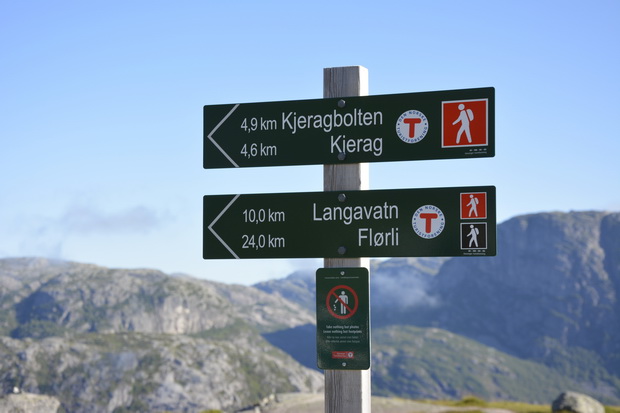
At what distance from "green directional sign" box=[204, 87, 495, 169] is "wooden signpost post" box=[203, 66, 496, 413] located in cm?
1

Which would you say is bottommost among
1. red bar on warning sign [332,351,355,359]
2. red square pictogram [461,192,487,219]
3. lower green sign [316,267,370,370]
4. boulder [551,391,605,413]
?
boulder [551,391,605,413]

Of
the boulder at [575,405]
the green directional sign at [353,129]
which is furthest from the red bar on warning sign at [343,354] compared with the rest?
the boulder at [575,405]

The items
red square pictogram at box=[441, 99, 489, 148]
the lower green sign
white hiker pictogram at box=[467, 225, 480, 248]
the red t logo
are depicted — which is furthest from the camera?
the red t logo

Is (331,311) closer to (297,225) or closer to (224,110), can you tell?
(297,225)

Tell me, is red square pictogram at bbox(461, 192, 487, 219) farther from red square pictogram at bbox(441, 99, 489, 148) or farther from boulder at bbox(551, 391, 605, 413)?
boulder at bbox(551, 391, 605, 413)

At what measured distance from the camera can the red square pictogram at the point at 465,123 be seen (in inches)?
322

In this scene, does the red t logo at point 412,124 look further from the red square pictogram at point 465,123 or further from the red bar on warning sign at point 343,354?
the red bar on warning sign at point 343,354

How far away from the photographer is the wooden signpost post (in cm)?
822

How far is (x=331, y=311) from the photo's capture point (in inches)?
333

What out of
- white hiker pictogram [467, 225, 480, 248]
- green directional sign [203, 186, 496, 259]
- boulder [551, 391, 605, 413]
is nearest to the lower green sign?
green directional sign [203, 186, 496, 259]

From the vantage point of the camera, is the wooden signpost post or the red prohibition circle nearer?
the wooden signpost post

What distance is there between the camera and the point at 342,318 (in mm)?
8422

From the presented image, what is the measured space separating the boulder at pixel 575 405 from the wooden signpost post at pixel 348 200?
37.8 meters

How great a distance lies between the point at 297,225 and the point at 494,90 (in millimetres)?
2490
